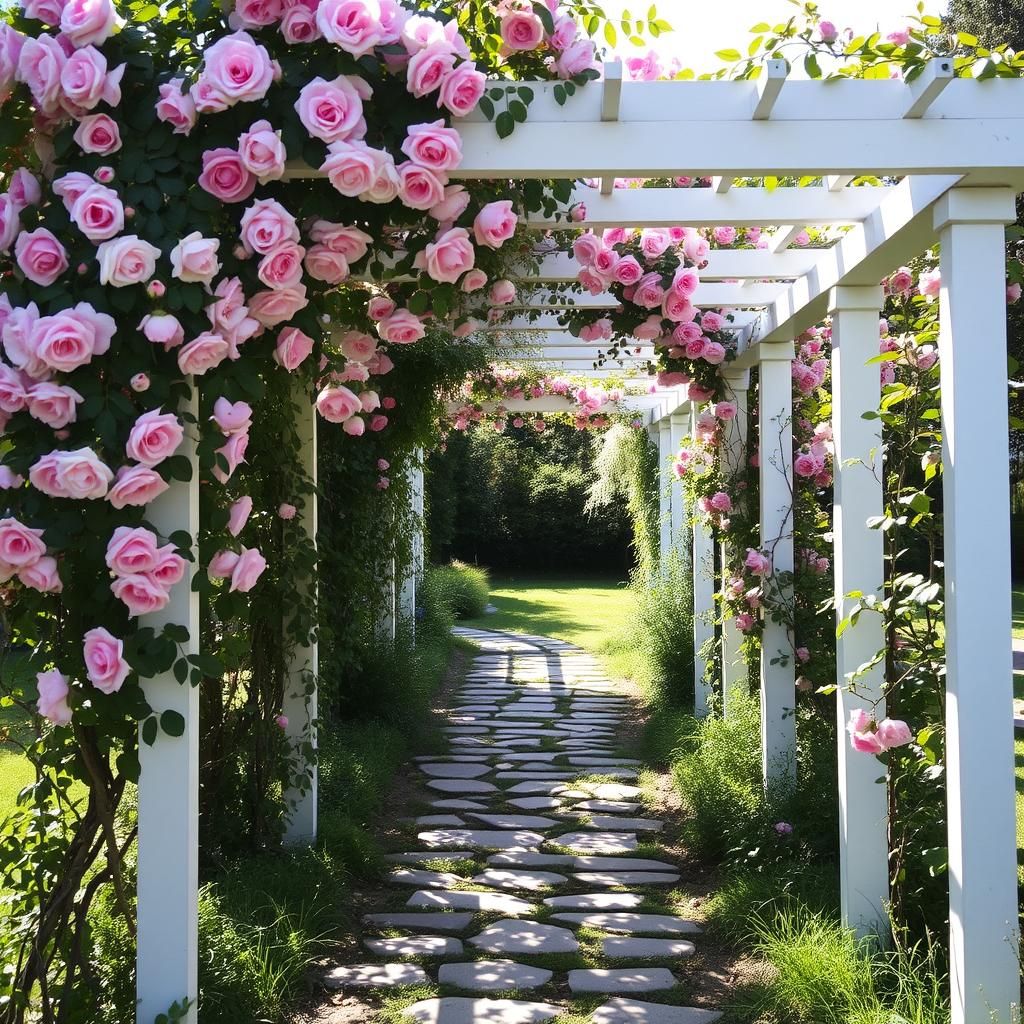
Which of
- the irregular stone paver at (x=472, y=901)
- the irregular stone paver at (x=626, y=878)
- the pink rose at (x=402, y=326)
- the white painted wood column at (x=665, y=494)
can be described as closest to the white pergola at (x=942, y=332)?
the pink rose at (x=402, y=326)

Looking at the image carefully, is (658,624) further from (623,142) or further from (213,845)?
(623,142)

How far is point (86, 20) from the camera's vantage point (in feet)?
7.35

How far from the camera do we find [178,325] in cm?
226

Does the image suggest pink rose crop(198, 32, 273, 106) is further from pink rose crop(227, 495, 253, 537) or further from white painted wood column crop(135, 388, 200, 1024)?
pink rose crop(227, 495, 253, 537)

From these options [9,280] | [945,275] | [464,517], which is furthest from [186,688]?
[464,517]

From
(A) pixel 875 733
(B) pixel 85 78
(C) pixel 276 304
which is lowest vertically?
(A) pixel 875 733

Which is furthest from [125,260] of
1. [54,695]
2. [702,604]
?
[702,604]

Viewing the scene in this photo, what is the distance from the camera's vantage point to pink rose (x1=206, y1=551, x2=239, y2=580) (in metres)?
2.48

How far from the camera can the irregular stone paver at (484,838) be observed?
464cm

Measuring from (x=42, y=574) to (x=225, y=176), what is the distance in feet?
3.13

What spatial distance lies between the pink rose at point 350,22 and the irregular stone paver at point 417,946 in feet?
8.84

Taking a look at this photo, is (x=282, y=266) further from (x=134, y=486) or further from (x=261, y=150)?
(x=134, y=486)

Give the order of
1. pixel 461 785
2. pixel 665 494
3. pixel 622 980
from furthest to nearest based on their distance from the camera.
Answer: pixel 665 494
pixel 461 785
pixel 622 980

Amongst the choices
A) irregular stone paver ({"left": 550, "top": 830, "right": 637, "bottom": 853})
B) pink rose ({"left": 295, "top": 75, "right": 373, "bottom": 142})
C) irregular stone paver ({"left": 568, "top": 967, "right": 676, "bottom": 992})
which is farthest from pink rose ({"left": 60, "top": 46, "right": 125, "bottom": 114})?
irregular stone paver ({"left": 550, "top": 830, "right": 637, "bottom": 853})
